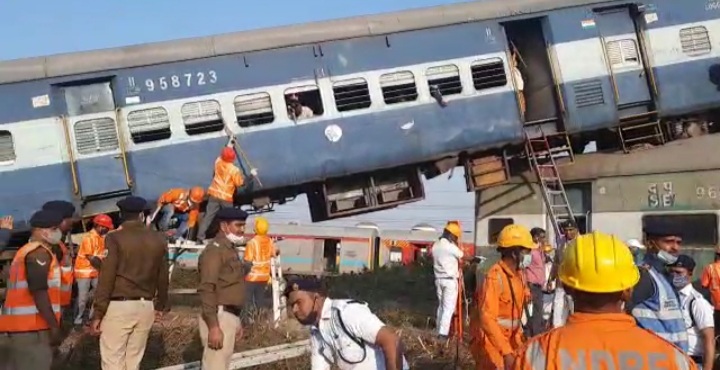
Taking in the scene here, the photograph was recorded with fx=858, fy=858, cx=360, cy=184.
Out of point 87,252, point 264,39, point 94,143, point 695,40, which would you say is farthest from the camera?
point 695,40

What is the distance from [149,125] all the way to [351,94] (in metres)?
2.86

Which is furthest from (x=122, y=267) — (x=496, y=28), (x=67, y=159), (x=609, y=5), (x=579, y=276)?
(x=609, y=5)

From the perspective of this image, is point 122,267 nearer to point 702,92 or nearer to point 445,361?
point 445,361

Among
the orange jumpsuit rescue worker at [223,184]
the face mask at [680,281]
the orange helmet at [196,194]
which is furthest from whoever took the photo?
the orange helmet at [196,194]

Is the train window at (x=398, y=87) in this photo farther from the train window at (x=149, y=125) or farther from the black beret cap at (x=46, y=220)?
the black beret cap at (x=46, y=220)

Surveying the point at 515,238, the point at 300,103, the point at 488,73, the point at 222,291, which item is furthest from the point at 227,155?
the point at 515,238

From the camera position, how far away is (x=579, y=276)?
2627 mm

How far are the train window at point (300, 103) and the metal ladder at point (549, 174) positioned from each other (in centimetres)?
318

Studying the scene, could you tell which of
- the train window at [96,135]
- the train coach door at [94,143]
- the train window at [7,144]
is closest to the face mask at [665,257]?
the train coach door at [94,143]

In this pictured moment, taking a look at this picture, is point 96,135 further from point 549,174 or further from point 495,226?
point 549,174

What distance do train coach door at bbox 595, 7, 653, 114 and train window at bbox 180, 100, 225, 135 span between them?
582cm

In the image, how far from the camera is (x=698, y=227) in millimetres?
10398

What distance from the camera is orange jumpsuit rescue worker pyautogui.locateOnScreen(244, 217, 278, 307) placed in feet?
36.2

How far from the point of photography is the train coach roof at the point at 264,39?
11.6 m
